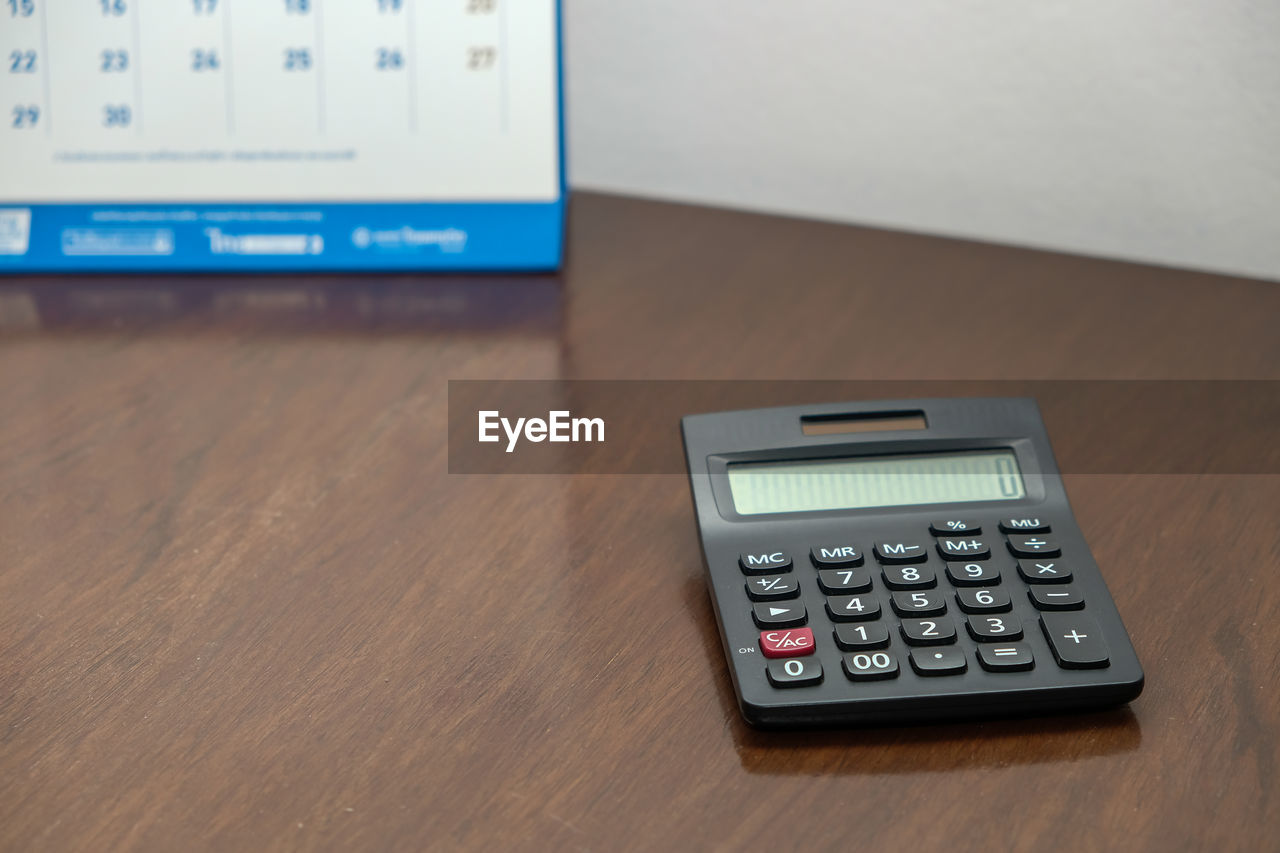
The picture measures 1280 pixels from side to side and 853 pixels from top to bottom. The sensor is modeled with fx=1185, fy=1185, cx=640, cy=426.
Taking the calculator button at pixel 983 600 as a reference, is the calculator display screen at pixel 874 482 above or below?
above

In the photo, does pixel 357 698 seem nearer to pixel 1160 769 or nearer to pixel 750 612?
pixel 750 612

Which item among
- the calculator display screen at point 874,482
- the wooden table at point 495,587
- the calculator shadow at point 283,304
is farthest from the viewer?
the calculator shadow at point 283,304

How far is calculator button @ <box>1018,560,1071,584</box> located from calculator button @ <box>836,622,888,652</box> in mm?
62

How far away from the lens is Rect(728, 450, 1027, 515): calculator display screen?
473mm

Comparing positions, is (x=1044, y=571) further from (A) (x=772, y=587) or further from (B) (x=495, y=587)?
(B) (x=495, y=587)

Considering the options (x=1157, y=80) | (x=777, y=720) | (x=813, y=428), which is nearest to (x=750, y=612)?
(x=777, y=720)

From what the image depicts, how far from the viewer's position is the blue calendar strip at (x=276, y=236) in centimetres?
72

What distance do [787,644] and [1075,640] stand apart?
99 mm

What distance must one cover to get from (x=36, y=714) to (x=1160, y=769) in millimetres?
376
